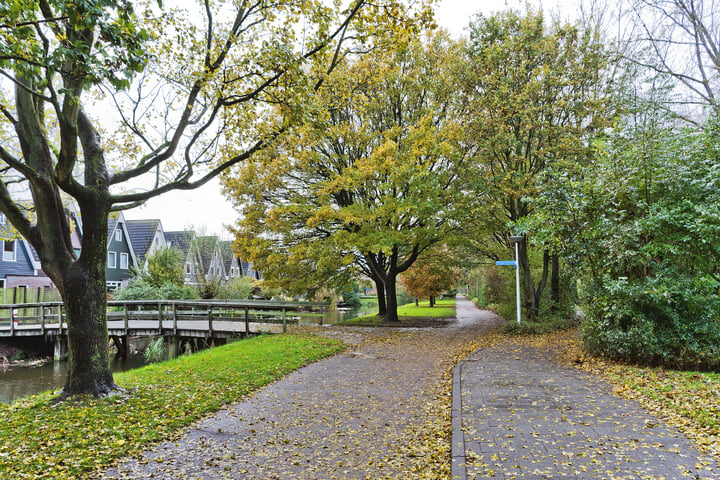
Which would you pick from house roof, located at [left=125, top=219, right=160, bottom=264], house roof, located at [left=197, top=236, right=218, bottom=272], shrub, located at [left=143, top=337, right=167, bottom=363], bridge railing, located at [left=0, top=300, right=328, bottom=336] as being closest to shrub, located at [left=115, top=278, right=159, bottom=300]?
bridge railing, located at [left=0, top=300, right=328, bottom=336]

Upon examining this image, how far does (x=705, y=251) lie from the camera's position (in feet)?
28.2

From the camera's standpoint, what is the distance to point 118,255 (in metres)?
32.5

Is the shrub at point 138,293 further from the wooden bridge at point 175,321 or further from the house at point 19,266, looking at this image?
the house at point 19,266

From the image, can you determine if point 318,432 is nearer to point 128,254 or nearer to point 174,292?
point 174,292

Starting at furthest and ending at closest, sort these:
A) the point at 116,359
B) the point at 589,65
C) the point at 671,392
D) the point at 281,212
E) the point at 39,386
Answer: the point at 116,359
the point at 281,212
the point at 589,65
the point at 39,386
the point at 671,392

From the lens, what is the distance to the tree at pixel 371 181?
15.9m

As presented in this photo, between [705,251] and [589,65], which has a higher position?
[589,65]

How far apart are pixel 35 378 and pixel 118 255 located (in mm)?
19960

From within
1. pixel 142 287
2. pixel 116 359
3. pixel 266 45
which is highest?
pixel 266 45

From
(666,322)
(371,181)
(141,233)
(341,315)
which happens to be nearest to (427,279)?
(341,315)

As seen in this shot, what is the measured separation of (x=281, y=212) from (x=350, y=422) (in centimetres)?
1189


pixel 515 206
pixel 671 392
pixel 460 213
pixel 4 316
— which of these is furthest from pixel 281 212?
pixel 4 316

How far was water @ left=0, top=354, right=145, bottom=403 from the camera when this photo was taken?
1212cm

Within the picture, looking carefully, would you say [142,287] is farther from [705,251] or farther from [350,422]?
[705,251]
